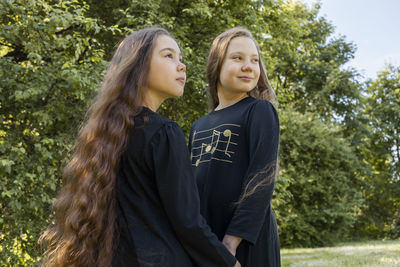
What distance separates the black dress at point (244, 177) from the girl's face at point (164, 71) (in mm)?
414

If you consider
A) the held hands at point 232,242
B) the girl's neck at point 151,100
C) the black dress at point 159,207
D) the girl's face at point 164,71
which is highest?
the girl's face at point 164,71

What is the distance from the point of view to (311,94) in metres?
20.5

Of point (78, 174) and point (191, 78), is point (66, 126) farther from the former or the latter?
point (78, 174)

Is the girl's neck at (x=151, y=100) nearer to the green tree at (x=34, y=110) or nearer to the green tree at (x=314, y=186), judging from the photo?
the green tree at (x=34, y=110)

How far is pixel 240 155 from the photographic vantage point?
2.08 metres

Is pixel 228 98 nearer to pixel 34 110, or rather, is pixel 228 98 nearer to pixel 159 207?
pixel 159 207

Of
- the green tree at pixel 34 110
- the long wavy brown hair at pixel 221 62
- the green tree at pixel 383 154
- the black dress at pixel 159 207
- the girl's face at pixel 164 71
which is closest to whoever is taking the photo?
the black dress at pixel 159 207

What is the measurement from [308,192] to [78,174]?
14.6 metres

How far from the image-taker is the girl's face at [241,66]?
225 centimetres

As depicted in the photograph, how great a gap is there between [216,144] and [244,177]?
26 cm

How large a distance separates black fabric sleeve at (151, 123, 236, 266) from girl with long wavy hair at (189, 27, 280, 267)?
0.84ft

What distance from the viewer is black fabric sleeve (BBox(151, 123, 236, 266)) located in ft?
5.23

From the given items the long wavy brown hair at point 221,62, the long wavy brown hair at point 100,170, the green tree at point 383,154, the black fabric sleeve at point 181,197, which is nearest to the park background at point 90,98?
the long wavy brown hair at point 221,62

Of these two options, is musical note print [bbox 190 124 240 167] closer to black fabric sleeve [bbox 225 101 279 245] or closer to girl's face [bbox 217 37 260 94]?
black fabric sleeve [bbox 225 101 279 245]
